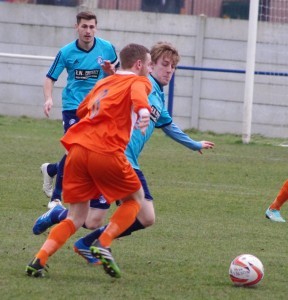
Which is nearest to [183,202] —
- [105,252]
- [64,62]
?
[64,62]

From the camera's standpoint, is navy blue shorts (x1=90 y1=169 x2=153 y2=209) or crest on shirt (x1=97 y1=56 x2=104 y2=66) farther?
crest on shirt (x1=97 y1=56 x2=104 y2=66)

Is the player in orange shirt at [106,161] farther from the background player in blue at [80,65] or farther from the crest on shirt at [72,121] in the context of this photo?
the background player in blue at [80,65]

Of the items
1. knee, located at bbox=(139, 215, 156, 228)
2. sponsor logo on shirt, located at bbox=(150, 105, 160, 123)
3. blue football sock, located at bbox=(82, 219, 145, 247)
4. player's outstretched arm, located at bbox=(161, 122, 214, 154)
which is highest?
sponsor logo on shirt, located at bbox=(150, 105, 160, 123)

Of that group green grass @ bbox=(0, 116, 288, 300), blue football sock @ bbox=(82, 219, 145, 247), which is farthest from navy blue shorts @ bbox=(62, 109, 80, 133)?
blue football sock @ bbox=(82, 219, 145, 247)

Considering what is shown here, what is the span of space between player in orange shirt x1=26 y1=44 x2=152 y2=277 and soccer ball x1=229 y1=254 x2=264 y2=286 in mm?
734

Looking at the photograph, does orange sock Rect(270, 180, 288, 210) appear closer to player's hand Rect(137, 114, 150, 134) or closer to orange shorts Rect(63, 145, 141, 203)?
orange shorts Rect(63, 145, 141, 203)

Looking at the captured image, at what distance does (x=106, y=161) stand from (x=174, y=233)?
224cm

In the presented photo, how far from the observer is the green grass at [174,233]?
19.9ft

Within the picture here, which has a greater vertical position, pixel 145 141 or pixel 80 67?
pixel 80 67

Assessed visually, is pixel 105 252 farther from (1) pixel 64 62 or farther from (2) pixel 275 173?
(2) pixel 275 173

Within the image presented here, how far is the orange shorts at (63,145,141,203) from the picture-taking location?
241 inches

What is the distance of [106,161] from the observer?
6117 millimetres

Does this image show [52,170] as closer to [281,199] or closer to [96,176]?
[281,199]

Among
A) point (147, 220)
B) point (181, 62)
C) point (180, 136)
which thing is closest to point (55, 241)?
point (147, 220)
